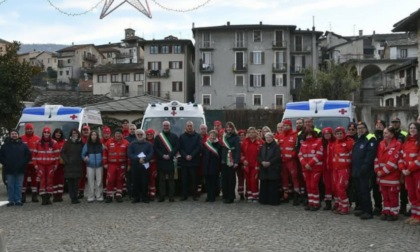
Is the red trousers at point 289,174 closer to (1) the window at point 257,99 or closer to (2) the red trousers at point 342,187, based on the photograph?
(2) the red trousers at point 342,187

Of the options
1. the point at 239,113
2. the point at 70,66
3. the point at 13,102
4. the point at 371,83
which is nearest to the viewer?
the point at 13,102

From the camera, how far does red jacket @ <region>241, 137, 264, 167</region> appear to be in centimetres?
1209

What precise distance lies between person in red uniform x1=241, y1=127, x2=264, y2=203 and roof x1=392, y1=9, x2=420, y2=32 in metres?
9.33

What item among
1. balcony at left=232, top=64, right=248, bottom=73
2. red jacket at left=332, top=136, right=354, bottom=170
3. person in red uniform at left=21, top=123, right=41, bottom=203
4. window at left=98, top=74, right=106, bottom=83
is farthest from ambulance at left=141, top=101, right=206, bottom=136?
window at left=98, top=74, right=106, bottom=83

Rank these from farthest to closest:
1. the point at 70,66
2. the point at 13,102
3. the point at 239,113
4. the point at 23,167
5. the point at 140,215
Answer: the point at 70,66 → the point at 239,113 → the point at 13,102 → the point at 23,167 → the point at 140,215

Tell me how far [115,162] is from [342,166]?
536 cm

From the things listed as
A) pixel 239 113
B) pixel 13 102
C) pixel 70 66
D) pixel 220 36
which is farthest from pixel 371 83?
pixel 70 66

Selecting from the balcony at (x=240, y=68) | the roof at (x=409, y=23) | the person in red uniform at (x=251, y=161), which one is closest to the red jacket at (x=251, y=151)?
the person in red uniform at (x=251, y=161)

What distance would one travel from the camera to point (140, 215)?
10172 mm

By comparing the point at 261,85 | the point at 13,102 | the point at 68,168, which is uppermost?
the point at 261,85

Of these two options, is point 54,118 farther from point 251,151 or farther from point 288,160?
point 288,160

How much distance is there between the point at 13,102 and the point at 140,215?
13639mm

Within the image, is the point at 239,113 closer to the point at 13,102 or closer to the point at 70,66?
the point at 13,102

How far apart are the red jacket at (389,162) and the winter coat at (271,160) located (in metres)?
2.53
